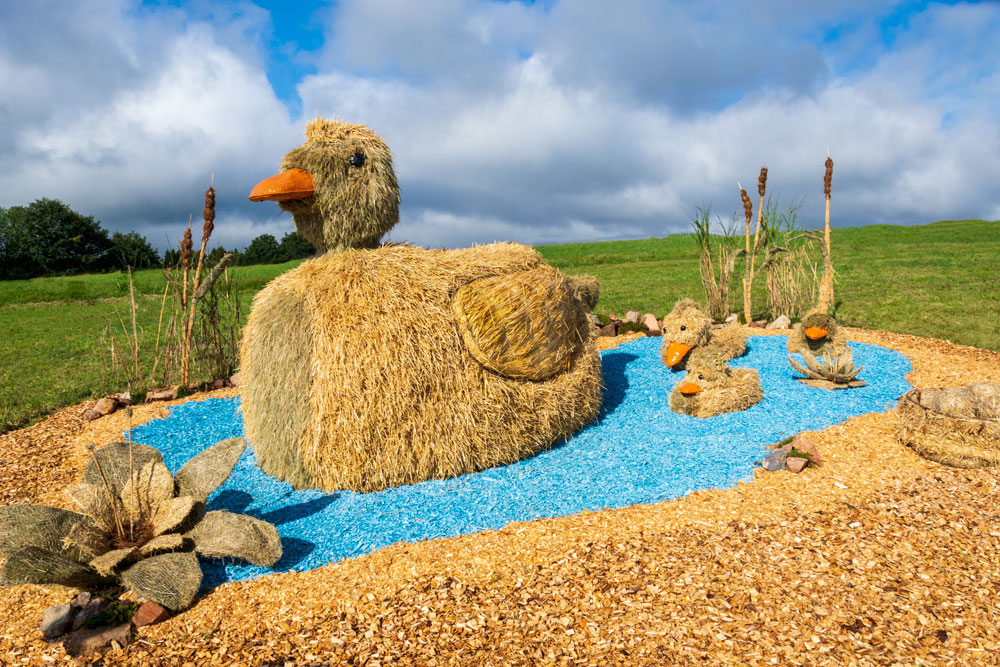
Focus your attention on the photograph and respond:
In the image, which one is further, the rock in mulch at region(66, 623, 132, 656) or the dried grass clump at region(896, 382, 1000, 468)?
the dried grass clump at region(896, 382, 1000, 468)

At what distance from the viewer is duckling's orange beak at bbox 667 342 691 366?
6.79 metres

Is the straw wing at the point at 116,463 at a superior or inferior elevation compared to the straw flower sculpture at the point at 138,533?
superior

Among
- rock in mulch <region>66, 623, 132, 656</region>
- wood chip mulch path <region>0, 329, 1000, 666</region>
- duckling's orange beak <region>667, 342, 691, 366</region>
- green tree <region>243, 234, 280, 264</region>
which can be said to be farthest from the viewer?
green tree <region>243, 234, 280, 264</region>

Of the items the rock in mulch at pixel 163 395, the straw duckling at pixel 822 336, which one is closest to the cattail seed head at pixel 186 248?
the rock in mulch at pixel 163 395

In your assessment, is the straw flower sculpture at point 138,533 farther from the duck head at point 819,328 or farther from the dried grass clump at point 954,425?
the duck head at point 819,328

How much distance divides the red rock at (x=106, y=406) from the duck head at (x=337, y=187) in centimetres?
427

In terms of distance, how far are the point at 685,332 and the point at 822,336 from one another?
192 centimetres

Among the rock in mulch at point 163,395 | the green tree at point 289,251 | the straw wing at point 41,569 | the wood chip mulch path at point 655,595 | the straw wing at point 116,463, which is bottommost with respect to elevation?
the wood chip mulch path at point 655,595

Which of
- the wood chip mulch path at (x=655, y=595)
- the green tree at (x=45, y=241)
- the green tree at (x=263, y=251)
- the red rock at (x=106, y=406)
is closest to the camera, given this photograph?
the wood chip mulch path at (x=655, y=595)

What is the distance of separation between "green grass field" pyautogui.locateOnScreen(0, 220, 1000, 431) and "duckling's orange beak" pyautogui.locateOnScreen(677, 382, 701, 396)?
550 centimetres

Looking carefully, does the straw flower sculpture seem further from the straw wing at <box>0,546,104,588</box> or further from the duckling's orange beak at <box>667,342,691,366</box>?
the duckling's orange beak at <box>667,342,691,366</box>

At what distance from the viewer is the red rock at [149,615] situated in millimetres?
3008

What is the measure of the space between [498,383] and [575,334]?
47.0 inches

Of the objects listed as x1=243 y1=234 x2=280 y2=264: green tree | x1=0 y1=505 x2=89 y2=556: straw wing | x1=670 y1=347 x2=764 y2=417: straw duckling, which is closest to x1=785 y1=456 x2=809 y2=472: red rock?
x1=670 y1=347 x2=764 y2=417: straw duckling
